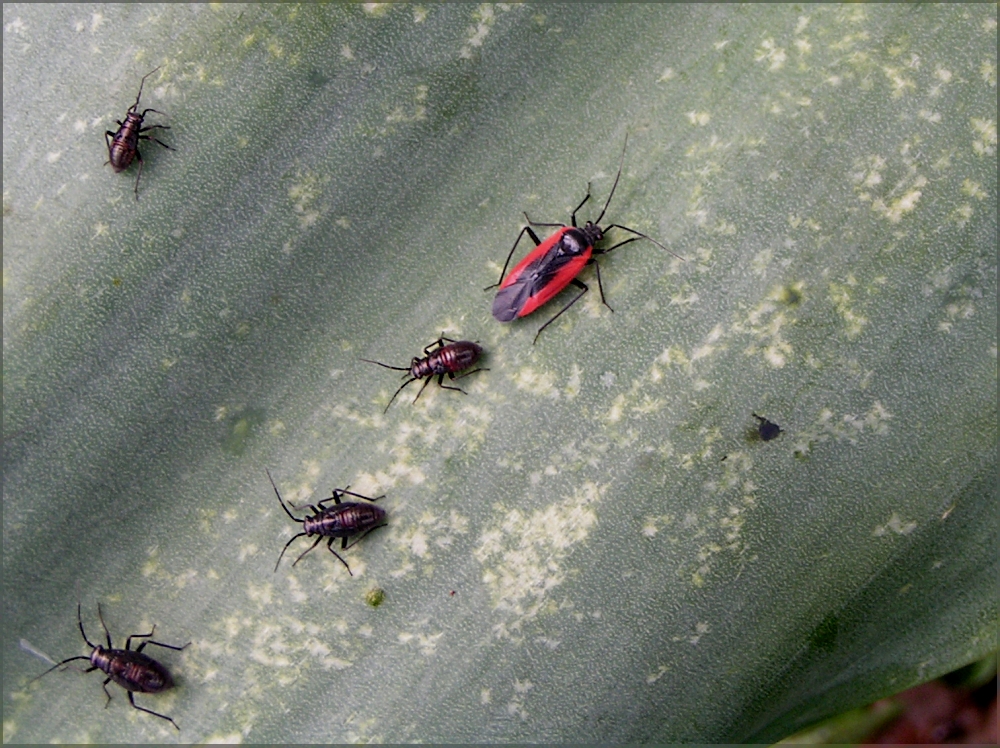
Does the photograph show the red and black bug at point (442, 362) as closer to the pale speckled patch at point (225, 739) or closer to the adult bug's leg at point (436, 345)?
the adult bug's leg at point (436, 345)

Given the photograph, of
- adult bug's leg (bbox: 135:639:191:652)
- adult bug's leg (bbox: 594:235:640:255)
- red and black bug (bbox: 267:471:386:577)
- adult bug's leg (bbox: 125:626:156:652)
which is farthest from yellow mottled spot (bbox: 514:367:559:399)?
adult bug's leg (bbox: 125:626:156:652)

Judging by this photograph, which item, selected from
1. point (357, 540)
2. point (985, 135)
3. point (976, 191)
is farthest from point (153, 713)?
point (985, 135)

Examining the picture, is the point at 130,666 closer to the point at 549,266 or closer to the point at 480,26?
the point at 549,266

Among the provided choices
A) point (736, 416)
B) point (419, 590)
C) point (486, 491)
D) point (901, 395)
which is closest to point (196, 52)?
point (486, 491)

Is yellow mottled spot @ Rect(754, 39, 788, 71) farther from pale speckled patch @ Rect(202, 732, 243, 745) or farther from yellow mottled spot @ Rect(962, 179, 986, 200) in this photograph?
pale speckled patch @ Rect(202, 732, 243, 745)

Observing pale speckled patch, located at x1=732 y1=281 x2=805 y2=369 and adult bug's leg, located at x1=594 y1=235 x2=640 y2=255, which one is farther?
adult bug's leg, located at x1=594 y1=235 x2=640 y2=255

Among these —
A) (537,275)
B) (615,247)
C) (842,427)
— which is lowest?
(842,427)
